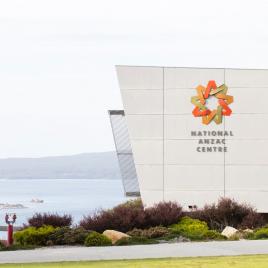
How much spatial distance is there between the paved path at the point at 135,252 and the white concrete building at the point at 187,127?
11733mm

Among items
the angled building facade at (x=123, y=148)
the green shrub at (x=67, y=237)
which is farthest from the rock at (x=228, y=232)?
the angled building facade at (x=123, y=148)

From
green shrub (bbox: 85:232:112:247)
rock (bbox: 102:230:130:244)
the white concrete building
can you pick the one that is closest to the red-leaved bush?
rock (bbox: 102:230:130:244)

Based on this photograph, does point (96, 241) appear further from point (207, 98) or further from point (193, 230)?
point (207, 98)

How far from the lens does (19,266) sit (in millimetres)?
19109

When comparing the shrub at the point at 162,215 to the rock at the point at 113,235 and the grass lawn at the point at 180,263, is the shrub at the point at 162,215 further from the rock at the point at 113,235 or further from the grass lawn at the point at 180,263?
the grass lawn at the point at 180,263

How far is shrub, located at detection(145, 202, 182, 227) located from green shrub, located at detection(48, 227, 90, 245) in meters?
3.97

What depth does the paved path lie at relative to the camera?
20469 mm

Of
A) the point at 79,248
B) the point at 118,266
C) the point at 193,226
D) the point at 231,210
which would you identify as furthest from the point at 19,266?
the point at 231,210

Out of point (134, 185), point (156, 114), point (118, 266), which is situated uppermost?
point (156, 114)

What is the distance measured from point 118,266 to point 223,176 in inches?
680

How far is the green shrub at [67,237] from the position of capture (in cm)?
2405

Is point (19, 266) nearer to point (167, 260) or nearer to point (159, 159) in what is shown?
point (167, 260)

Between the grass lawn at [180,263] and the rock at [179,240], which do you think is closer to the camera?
the grass lawn at [180,263]

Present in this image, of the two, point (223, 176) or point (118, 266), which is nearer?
point (118, 266)
